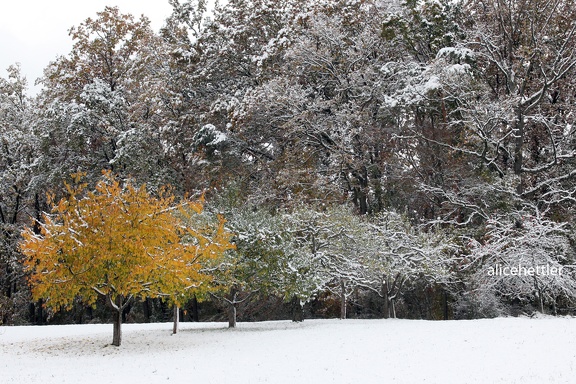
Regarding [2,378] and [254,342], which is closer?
[2,378]

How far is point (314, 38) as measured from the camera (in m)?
23.2

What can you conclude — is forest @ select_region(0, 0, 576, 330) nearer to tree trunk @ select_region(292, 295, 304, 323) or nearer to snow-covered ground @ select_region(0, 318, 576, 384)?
tree trunk @ select_region(292, 295, 304, 323)

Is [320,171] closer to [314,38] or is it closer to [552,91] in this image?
[314,38]

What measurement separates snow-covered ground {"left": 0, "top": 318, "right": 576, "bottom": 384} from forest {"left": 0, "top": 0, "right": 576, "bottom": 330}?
1.90 meters

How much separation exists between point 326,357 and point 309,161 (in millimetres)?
13658

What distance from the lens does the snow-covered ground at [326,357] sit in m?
8.52

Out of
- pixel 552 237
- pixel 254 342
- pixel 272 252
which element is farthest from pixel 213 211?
pixel 552 237

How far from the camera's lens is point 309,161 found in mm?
23250

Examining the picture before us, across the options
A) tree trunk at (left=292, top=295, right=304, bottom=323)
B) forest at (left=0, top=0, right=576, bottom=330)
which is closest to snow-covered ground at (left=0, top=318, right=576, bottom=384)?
forest at (left=0, top=0, right=576, bottom=330)

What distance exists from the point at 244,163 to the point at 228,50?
17.9ft

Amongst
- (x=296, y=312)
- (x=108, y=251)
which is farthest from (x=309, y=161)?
(x=108, y=251)

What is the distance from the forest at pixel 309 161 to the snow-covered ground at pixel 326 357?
1.90 meters

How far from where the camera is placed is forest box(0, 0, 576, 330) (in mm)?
15445

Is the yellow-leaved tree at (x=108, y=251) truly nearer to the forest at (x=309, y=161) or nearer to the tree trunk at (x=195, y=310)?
the forest at (x=309, y=161)
